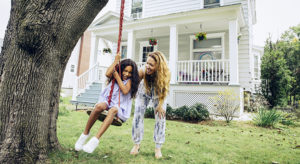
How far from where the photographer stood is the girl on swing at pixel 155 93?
2.62 m

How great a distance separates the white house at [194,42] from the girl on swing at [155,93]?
17.1 feet

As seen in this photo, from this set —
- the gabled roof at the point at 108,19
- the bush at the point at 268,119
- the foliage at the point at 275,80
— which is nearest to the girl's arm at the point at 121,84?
the bush at the point at 268,119

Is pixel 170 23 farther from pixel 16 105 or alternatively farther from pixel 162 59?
pixel 16 105

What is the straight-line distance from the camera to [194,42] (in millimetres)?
10086

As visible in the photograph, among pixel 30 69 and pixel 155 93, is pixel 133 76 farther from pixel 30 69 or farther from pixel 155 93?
pixel 30 69

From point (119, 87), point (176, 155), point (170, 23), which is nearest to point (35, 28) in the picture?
point (119, 87)

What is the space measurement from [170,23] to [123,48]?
4898 millimetres

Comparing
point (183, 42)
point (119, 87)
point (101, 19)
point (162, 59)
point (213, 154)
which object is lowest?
point (213, 154)

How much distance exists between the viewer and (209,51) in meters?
9.62

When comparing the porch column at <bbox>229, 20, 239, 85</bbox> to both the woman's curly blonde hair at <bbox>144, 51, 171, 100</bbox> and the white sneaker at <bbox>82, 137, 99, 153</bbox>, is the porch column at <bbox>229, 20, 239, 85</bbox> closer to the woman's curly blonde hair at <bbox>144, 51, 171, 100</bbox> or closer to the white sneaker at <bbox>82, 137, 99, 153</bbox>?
the woman's curly blonde hair at <bbox>144, 51, 171, 100</bbox>

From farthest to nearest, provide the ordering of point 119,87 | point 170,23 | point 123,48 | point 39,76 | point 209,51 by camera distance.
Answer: point 123,48 < point 209,51 < point 170,23 < point 119,87 < point 39,76

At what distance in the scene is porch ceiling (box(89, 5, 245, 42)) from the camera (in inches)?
295

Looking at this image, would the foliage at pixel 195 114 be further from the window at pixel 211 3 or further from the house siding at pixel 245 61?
the window at pixel 211 3

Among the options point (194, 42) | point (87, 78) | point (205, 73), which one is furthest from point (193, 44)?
point (87, 78)
